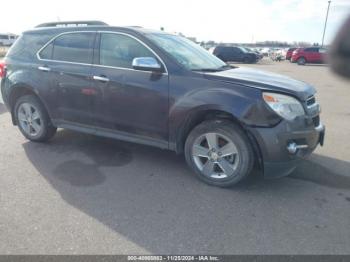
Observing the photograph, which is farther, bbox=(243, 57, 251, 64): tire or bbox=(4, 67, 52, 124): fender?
bbox=(243, 57, 251, 64): tire

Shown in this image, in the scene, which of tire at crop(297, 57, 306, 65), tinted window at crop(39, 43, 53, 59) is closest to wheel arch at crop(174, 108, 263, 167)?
tinted window at crop(39, 43, 53, 59)

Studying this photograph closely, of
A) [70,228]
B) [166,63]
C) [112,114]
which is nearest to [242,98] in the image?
[166,63]

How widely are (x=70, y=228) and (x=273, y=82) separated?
8.69ft

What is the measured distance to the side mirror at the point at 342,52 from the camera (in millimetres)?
926

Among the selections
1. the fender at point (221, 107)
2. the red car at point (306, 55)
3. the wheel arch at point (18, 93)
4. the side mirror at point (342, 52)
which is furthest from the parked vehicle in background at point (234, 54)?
the side mirror at point (342, 52)

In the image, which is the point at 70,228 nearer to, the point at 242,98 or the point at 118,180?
the point at 118,180

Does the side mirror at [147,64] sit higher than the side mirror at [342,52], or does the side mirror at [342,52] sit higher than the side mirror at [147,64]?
the side mirror at [342,52]

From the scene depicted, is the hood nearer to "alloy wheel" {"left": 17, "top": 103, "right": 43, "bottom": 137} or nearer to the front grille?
the front grille

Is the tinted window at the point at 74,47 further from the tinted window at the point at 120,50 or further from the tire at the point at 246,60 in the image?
the tire at the point at 246,60

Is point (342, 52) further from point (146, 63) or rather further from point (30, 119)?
point (30, 119)

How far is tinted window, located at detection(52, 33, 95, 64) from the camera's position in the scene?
14.8 ft

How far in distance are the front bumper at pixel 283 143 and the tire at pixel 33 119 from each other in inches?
128

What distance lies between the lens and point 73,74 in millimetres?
4531

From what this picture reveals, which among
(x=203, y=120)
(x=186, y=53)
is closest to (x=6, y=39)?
(x=186, y=53)
